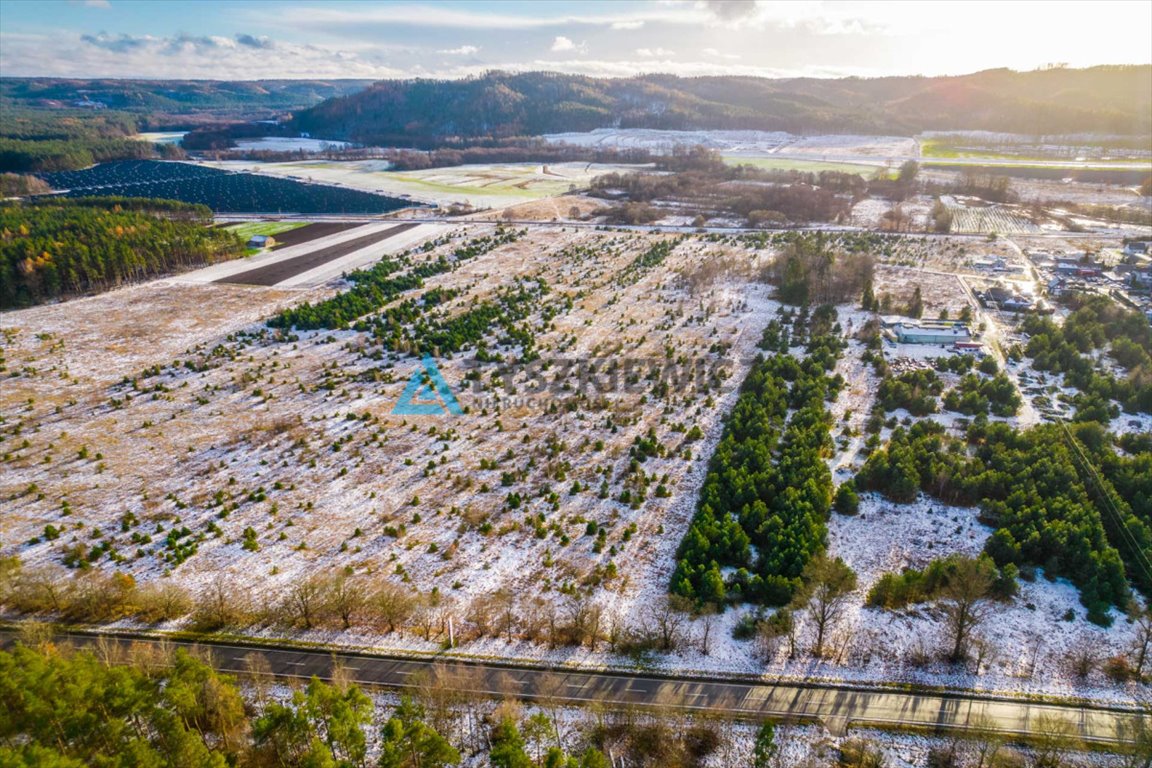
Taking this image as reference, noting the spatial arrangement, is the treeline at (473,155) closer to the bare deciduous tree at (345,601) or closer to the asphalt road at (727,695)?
the bare deciduous tree at (345,601)

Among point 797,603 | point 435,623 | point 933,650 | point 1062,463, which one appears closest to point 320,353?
point 435,623

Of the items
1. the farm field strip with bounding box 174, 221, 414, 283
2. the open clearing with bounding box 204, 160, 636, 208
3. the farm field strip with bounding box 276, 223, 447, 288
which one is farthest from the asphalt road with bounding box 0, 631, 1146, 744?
the open clearing with bounding box 204, 160, 636, 208

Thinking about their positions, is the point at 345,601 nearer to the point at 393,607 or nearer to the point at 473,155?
the point at 393,607

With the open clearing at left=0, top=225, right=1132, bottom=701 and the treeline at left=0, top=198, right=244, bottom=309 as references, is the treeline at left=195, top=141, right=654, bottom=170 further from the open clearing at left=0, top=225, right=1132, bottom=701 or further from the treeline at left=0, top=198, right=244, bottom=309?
the open clearing at left=0, top=225, right=1132, bottom=701

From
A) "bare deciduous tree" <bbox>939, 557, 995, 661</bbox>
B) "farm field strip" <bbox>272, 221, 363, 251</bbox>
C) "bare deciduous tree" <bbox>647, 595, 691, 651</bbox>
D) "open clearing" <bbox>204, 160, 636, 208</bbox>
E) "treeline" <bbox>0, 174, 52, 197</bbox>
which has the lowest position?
"bare deciduous tree" <bbox>647, 595, 691, 651</bbox>

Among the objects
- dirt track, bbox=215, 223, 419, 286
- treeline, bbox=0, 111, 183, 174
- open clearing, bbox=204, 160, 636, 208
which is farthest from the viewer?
treeline, bbox=0, 111, 183, 174

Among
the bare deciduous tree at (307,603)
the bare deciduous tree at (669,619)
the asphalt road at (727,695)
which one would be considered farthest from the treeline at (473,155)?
the asphalt road at (727,695)
